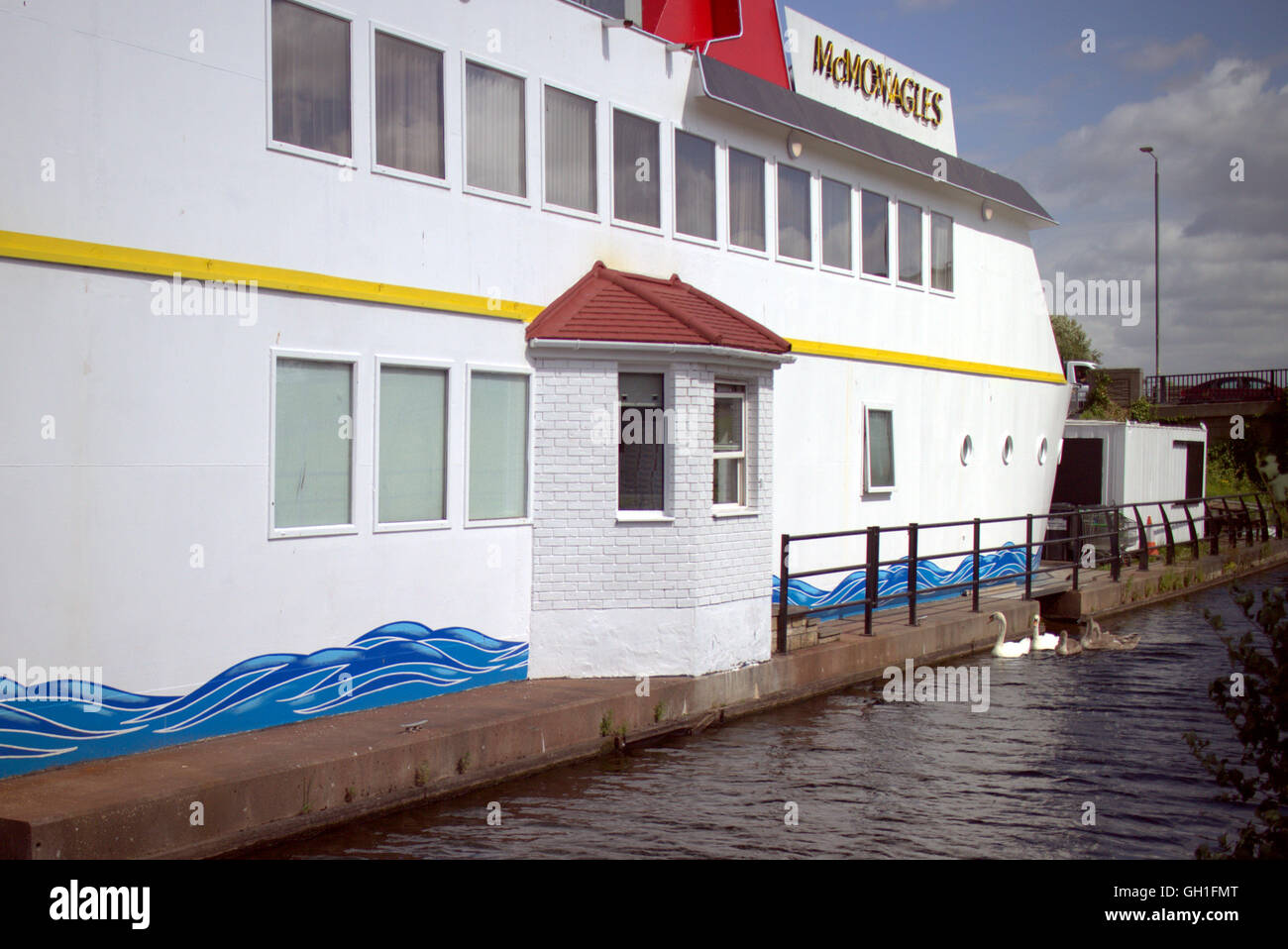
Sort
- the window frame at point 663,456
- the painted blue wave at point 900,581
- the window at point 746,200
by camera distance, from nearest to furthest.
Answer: the window frame at point 663,456
the window at point 746,200
the painted blue wave at point 900,581

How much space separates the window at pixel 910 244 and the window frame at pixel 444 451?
8.85 m

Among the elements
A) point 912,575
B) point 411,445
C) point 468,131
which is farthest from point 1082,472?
point 411,445

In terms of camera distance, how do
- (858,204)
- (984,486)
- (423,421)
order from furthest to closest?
(984,486)
(858,204)
(423,421)

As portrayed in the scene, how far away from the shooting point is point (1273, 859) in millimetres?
4746

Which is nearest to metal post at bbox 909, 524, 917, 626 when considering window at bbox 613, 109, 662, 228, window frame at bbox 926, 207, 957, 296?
window frame at bbox 926, 207, 957, 296

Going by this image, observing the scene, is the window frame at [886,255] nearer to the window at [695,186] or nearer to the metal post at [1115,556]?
the window at [695,186]

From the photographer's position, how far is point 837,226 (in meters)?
16.4

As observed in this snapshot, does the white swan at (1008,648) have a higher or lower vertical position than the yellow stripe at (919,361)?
lower

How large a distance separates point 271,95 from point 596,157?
3.92 metres

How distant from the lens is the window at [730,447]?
41.3 feet

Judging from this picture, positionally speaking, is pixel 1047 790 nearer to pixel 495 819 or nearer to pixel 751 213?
pixel 495 819

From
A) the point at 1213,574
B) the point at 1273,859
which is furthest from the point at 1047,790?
the point at 1213,574

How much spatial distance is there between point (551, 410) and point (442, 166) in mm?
2363

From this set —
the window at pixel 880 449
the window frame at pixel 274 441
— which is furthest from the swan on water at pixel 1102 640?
the window frame at pixel 274 441
